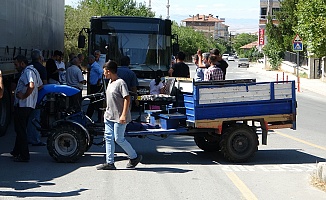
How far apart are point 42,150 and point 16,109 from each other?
1.55 m

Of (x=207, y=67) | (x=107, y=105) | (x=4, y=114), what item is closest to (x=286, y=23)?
(x=207, y=67)

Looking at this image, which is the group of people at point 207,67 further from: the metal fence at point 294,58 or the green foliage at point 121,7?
the green foliage at point 121,7

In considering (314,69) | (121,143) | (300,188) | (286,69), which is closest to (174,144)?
(121,143)

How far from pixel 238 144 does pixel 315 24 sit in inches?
1082

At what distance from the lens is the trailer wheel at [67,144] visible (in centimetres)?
1023

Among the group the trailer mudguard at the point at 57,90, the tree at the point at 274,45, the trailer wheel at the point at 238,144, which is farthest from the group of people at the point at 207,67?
the tree at the point at 274,45

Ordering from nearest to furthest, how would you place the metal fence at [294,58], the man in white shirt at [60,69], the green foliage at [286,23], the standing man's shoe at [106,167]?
1. the standing man's shoe at [106,167]
2. the man in white shirt at [60,69]
3. the metal fence at [294,58]
4. the green foliage at [286,23]

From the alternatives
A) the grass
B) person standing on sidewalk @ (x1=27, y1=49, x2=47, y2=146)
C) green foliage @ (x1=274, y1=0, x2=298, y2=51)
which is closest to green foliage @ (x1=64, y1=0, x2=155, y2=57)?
green foliage @ (x1=274, y1=0, x2=298, y2=51)

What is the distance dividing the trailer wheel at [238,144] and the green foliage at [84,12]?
33.2 meters

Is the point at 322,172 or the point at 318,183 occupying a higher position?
the point at 322,172

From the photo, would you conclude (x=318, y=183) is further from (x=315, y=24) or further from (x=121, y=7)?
(x=121, y=7)

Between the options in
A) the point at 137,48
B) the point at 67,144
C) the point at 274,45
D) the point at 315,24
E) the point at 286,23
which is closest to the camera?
the point at 67,144

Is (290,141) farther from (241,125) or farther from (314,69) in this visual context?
(314,69)

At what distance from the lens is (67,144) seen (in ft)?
33.9
